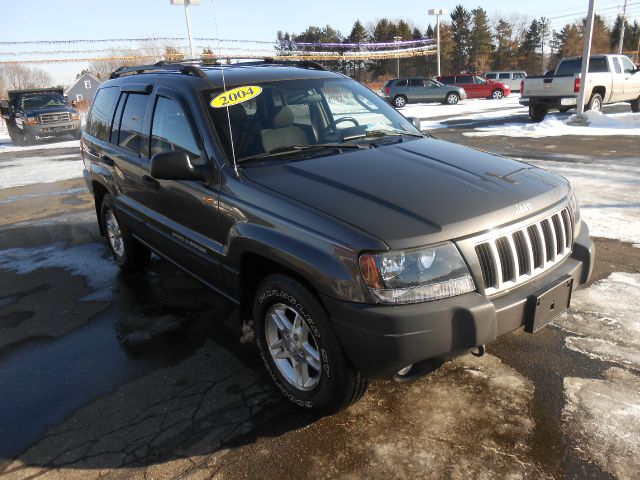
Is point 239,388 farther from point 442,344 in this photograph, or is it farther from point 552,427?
point 552,427

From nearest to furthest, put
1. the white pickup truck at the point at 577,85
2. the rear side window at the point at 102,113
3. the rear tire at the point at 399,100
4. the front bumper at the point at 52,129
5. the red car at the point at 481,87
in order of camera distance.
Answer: the rear side window at the point at 102,113, the white pickup truck at the point at 577,85, the front bumper at the point at 52,129, the rear tire at the point at 399,100, the red car at the point at 481,87

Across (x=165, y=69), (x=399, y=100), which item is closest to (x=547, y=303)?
(x=165, y=69)

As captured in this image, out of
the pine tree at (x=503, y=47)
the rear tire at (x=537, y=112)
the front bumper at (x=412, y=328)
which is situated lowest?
the rear tire at (x=537, y=112)

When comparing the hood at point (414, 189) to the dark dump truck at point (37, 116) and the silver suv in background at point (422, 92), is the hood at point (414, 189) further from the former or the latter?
the silver suv in background at point (422, 92)

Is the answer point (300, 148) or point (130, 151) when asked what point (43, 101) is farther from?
point (300, 148)

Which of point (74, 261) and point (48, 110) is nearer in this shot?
point (74, 261)

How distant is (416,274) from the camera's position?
233 cm

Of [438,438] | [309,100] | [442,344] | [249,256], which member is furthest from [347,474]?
[309,100]

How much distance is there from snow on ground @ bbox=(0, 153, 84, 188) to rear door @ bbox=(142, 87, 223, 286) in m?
8.38

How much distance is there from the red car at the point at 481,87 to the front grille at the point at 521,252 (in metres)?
31.9

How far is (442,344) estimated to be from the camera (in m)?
2.32

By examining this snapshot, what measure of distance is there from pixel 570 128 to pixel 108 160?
14061mm

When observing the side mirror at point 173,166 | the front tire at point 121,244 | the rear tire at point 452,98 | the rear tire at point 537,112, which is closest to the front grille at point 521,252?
the side mirror at point 173,166

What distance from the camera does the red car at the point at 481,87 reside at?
31859 mm
